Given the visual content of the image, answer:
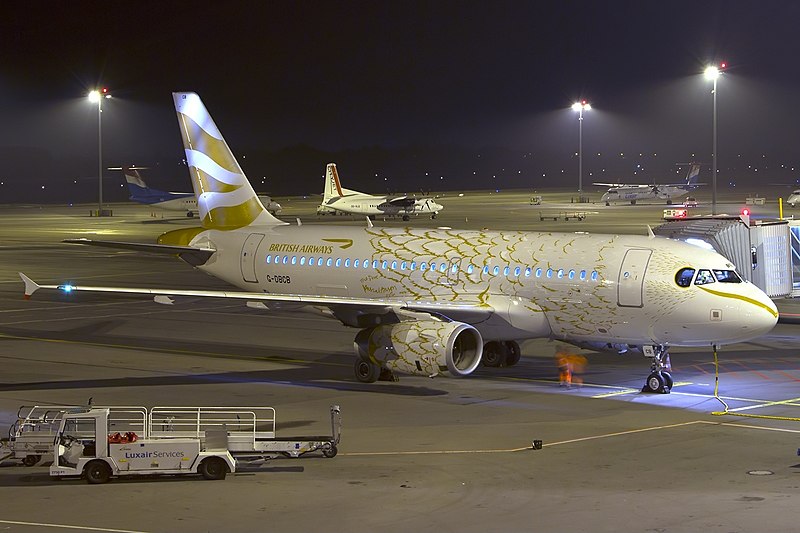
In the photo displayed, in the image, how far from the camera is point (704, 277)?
2784 centimetres

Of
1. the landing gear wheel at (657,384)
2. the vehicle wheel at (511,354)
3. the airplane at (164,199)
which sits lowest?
the landing gear wheel at (657,384)

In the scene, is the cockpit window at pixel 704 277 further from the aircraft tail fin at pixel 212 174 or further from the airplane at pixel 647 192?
the airplane at pixel 647 192

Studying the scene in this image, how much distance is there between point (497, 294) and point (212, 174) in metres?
11.9

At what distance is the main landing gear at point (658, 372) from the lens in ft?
91.5

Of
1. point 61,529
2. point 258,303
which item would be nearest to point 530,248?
point 258,303

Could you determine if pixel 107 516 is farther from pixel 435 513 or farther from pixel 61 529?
pixel 435 513

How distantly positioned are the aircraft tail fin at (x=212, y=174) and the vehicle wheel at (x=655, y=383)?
46.1 feet

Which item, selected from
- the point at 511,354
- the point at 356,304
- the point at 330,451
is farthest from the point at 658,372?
the point at 330,451

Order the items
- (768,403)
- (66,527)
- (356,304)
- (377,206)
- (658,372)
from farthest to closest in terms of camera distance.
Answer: (377,206)
(356,304)
(658,372)
(768,403)
(66,527)

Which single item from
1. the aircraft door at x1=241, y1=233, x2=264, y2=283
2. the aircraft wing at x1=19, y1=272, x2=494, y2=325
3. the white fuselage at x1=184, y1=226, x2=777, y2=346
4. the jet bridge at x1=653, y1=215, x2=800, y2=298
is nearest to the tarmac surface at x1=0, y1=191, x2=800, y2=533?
the white fuselage at x1=184, y1=226, x2=777, y2=346

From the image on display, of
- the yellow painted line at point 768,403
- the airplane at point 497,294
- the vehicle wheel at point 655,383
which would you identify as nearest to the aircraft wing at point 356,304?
the airplane at point 497,294

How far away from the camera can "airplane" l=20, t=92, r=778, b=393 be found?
2762 cm

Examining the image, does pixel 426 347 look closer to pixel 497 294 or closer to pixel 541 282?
pixel 497 294

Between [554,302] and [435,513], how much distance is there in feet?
40.7
